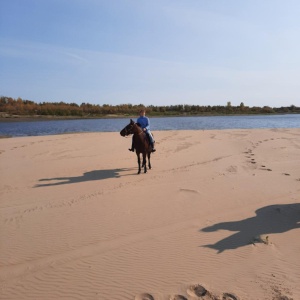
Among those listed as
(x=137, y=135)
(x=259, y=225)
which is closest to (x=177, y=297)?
(x=259, y=225)

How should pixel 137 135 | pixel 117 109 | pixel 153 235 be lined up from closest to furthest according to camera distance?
pixel 153 235, pixel 137 135, pixel 117 109

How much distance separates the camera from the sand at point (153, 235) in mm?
4258

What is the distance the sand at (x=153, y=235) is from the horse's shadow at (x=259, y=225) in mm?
21

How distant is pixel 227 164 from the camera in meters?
12.5

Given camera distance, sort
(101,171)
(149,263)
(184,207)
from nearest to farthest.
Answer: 1. (149,263)
2. (184,207)
3. (101,171)

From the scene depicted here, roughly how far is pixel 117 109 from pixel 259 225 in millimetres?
99724

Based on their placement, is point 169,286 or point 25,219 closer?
point 169,286

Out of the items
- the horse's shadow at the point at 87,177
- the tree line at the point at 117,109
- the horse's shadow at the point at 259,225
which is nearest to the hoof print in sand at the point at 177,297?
the horse's shadow at the point at 259,225

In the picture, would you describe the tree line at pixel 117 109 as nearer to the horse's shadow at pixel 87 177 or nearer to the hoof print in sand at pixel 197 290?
the horse's shadow at pixel 87 177

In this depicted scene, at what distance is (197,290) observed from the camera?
4105 mm

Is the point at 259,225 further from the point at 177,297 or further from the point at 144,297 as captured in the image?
the point at 144,297

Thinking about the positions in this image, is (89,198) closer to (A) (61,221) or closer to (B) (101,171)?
(A) (61,221)

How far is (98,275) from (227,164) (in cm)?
901

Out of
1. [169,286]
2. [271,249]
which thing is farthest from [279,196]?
[169,286]
